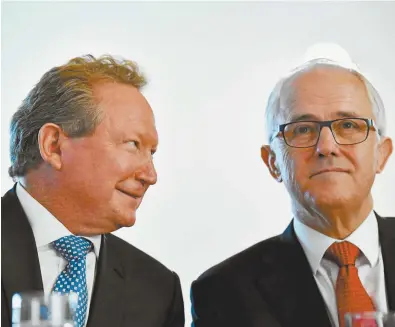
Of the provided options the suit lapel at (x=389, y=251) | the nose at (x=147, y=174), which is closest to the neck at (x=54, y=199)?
the nose at (x=147, y=174)

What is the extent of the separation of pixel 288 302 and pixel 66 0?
122 centimetres

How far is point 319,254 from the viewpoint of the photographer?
2.24m

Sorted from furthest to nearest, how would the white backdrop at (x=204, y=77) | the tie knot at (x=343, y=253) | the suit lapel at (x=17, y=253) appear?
the white backdrop at (x=204, y=77)
the tie knot at (x=343, y=253)
the suit lapel at (x=17, y=253)

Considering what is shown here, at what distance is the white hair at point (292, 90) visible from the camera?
233 centimetres

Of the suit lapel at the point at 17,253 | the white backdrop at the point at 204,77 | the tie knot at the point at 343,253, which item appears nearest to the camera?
the suit lapel at the point at 17,253

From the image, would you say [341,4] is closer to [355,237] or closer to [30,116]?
[355,237]

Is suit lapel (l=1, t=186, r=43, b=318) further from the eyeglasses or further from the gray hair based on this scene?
the eyeglasses

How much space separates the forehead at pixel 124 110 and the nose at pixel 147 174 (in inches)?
3.4

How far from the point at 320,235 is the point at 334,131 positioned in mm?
320

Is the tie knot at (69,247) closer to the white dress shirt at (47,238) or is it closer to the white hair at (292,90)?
the white dress shirt at (47,238)

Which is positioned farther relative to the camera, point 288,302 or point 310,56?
point 310,56

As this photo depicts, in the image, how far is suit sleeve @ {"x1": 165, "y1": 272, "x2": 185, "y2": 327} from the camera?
2.24 meters

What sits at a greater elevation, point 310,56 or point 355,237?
point 310,56

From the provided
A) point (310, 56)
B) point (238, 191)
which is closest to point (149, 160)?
point (238, 191)
